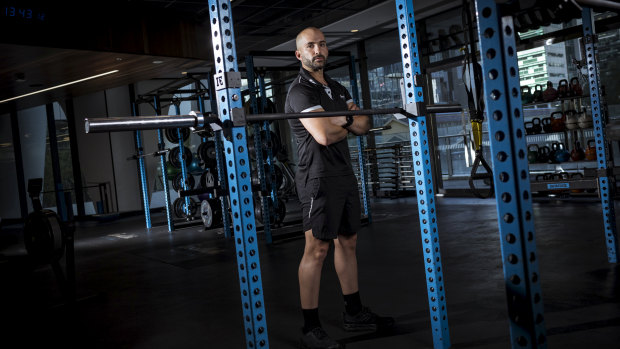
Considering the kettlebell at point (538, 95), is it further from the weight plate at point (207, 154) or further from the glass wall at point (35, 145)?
the glass wall at point (35, 145)

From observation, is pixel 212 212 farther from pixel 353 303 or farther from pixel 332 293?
pixel 353 303

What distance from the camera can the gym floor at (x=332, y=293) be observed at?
2414mm

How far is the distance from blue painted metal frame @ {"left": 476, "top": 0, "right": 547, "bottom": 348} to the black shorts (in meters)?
1.23

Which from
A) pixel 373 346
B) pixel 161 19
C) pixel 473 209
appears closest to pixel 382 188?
pixel 473 209

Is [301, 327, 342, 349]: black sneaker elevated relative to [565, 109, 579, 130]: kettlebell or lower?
lower

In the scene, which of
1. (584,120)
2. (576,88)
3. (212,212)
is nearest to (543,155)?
(584,120)

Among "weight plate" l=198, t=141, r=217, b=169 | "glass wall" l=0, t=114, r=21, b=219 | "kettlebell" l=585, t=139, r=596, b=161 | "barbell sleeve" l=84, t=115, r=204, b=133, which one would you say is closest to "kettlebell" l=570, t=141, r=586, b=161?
"kettlebell" l=585, t=139, r=596, b=161

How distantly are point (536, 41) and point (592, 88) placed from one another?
12.5 ft

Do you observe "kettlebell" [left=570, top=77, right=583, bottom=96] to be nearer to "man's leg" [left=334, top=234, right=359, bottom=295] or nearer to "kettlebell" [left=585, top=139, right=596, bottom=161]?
"kettlebell" [left=585, top=139, right=596, bottom=161]

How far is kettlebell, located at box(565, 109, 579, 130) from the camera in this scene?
21.0 ft

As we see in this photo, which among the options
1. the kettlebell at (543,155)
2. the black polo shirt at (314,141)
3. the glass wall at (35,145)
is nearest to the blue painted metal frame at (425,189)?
the black polo shirt at (314,141)

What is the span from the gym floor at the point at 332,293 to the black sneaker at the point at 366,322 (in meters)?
0.04

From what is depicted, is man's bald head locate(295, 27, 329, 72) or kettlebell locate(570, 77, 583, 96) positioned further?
kettlebell locate(570, 77, 583, 96)

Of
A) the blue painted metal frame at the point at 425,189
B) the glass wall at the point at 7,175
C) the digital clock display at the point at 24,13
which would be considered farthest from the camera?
the glass wall at the point at 7,175
